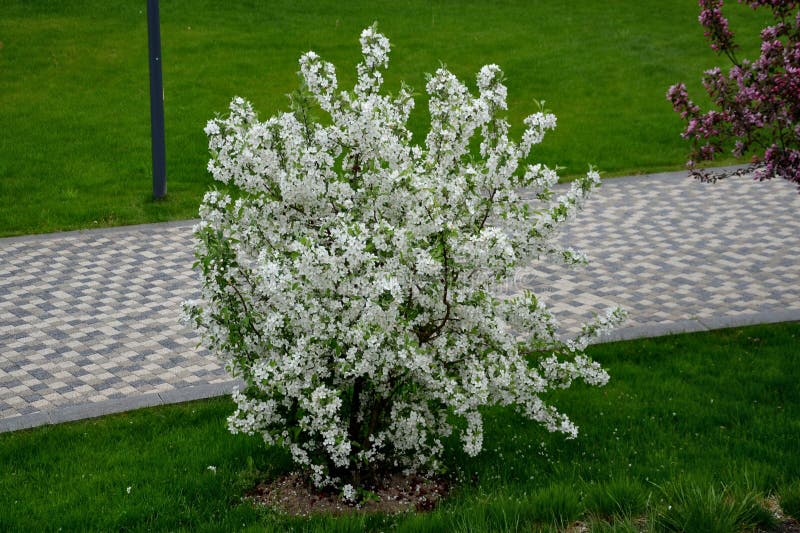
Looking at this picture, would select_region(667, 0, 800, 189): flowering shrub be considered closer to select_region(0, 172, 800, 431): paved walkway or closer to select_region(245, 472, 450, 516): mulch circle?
select_region(0, 172, 800, 431): paved walkway

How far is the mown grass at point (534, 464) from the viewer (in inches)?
240

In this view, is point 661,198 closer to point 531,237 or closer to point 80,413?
point 531,237

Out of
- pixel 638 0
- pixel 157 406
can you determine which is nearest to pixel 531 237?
pixel 157 406

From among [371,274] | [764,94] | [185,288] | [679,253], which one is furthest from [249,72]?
[371,274]

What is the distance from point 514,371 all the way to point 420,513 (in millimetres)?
1118

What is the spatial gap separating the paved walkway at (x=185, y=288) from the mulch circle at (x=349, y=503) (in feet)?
5.91

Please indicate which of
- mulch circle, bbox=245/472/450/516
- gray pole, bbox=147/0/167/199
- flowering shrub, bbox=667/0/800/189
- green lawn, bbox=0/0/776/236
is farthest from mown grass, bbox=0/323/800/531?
green lawn, bbox=0/0/776/236

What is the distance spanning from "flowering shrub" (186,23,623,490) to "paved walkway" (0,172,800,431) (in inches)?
90.0

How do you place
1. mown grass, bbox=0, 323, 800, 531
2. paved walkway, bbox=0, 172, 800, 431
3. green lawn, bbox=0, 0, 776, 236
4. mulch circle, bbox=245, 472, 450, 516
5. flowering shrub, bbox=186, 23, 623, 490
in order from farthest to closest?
green lawn, bbox=0, 0, 776, 236 < paved walkway, bbox=0, 172, 800, 431 < mulch circle, bbox=245, 472, 450, 516 < mown grass, bbox=0, 323, 800, 531 < flowering shrub, bbox=186, 23, 623, 490

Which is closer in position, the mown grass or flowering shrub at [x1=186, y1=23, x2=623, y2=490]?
flowering shrub at [x1=186, y1=23, x2=623, y2=490]

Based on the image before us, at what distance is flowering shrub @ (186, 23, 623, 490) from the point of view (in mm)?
5871

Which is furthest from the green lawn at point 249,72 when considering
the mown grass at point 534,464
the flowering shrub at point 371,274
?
the flowering shrub at point 371,274

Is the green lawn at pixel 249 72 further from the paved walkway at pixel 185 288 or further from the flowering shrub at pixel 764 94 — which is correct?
the flowering shrub at pixel 764 94

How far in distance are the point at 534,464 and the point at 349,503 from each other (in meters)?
1.41
